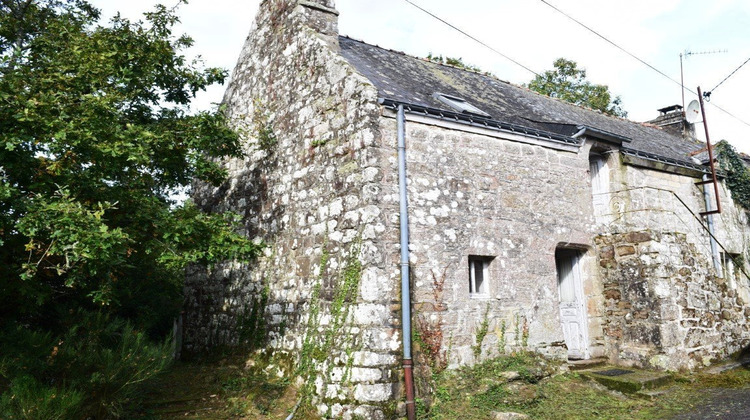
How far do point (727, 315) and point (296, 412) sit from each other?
348 inches

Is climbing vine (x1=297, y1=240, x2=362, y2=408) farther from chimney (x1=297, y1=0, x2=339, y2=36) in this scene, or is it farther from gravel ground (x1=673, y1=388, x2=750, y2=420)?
gravel ground (x1=673, y1=388, x2=750, y2=420)

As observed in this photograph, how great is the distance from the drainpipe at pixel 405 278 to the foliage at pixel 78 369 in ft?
9.85

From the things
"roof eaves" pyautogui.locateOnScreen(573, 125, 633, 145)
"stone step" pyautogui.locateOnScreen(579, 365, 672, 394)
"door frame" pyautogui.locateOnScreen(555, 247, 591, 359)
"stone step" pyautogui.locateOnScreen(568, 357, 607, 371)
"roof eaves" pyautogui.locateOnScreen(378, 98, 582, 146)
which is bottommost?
"stone step" pyautogui.locateOnScreen(579, 365, 672, 394)

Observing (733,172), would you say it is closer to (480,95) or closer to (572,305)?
(572,305)

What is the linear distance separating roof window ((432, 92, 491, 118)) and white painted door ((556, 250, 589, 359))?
10.7 feet

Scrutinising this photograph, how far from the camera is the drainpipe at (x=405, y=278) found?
666cm

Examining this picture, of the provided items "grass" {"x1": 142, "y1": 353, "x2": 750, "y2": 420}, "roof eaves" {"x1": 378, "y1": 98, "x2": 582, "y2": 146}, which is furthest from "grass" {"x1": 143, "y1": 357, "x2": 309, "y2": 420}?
"roof eaves" {"x1": 378, "y1": 98, "x2": 582, "y2": 146}

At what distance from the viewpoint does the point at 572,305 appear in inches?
390

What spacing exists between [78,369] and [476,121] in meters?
6.35

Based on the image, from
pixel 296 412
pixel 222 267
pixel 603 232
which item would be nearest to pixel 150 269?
pixel 222 267

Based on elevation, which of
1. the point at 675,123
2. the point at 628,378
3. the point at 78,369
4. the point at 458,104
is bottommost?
the point at 628,378

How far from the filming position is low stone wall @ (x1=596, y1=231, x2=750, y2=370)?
9266mm

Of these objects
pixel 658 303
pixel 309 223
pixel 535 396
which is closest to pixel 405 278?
pixel 309 223

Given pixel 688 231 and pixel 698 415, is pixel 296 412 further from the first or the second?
pixel 688 231
